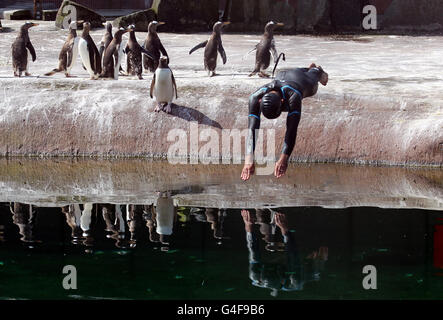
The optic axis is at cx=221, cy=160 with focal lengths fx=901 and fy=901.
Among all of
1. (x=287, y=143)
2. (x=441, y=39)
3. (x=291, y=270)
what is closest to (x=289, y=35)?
(x=441, y=39)

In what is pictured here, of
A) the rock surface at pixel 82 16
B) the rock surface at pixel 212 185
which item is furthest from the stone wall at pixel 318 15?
the rock surface at pixel 212 185

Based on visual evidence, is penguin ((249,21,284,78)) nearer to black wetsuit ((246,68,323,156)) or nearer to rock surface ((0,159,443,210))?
rock surface ((0,159,443,210))

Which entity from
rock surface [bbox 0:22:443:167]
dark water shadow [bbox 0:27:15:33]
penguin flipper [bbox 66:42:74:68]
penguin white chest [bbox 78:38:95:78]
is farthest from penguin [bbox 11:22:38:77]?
dark water shadow [bbox 0:27:15:33]

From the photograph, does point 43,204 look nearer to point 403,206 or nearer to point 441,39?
point 403,206

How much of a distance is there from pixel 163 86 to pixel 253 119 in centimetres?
493

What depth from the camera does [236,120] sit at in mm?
13367

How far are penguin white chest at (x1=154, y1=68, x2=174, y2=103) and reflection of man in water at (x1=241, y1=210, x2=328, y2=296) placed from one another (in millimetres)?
4741

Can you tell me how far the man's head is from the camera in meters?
8.62

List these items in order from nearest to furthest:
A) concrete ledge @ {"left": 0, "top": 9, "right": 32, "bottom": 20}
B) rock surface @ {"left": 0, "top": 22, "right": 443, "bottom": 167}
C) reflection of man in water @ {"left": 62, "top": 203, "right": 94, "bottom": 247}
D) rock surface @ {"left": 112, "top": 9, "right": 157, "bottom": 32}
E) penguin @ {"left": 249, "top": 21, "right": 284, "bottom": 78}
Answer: reflection of man in water @ {"left": 62, "top": 203, "right": 94, "bottom": 247}, rock surface @ {"left": 0, "top": 22, "right": 443, "bottom": 167}, penguin @ {"left": 249, "top": 21, "right": 284, "bottom": 78}, rock surface @ {"left": 112, "top": 9, "right": 157, "bottom": 32}, concrete ledge @ {"left": 0, "top": 9, "right": 32, "bottom": 20}

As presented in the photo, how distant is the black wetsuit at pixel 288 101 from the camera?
342 inches

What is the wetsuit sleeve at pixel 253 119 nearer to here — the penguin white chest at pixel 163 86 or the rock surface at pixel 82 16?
the penguin white chest at pixel 163 86

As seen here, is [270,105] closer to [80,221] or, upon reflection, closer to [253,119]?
[253,119]

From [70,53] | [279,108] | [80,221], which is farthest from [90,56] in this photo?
[279,108]

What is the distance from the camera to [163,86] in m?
13.4
